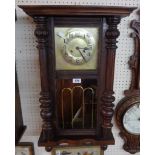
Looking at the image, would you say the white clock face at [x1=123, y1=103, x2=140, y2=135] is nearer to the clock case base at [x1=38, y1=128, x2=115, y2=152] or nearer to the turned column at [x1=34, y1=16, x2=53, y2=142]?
the clock case base at [x1=38, y1=128, x2=115, y2=152]

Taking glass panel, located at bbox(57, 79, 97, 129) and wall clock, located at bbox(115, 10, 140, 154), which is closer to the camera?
glass panel, located at bbox(57, 79, 97, 129)

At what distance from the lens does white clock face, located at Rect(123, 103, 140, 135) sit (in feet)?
3.18

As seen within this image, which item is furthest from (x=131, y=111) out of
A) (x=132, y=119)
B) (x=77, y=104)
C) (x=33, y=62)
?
(x=33, y=62)

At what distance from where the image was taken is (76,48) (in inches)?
29.3

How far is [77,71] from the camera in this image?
2.50 ft

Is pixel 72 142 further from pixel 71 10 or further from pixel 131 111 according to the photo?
pixel 71 10

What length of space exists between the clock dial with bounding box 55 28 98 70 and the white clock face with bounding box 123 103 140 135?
1.22ft

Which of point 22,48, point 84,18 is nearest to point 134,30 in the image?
point 84,18

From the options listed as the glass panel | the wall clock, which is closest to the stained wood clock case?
the glass panel

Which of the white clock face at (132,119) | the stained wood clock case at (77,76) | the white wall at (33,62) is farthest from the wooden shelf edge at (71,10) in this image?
the white clock face at (132,119)

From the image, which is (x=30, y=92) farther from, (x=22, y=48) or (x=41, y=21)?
(x=41, y=21)

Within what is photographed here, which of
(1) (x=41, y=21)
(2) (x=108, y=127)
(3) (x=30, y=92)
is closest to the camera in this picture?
(1) (x=41, y=21)
